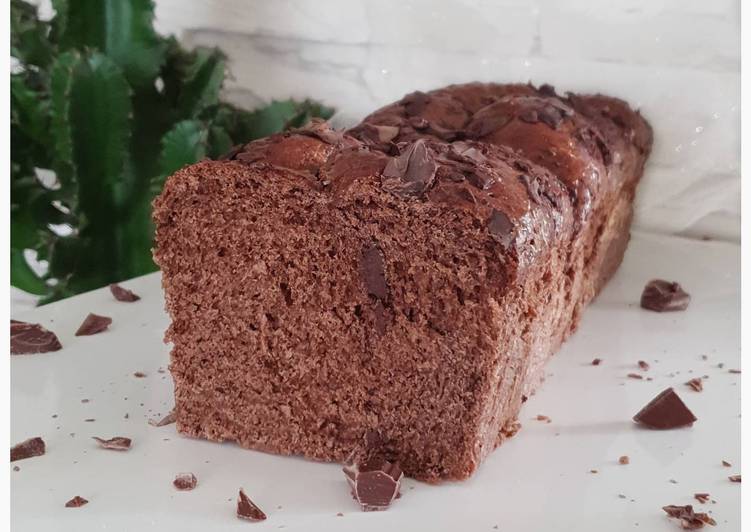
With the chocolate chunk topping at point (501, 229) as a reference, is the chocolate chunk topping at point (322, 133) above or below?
above

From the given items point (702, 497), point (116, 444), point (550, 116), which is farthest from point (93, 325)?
point (702, 497)

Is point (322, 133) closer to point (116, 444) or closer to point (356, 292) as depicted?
point (356, 292)

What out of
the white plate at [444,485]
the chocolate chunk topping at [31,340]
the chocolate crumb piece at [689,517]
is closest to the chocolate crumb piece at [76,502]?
the white plate at [444,485]

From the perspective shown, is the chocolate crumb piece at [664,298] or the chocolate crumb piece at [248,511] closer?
the chocolate crumb piece at [248,511]

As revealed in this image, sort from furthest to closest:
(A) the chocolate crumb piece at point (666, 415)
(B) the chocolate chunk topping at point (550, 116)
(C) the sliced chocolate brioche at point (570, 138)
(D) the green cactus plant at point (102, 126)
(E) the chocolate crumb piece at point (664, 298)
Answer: (D) the green cactus plant at point (102, 126) < (E) the chocolate crumb piece at point (664, 298) < (B) the chocolate chunk topping at point (550, 116) < (C) the sliced chocolate brioche at point (570, 138) < (A) the chocolate crumb piece at point (666, 415)

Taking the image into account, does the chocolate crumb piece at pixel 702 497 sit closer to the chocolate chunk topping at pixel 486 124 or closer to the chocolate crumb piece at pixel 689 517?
the chocolate crumb piece at pixel 689 517

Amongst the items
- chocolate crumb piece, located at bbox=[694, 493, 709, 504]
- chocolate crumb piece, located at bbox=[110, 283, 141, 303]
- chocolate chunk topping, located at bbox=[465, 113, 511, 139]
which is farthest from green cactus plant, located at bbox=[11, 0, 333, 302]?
chocolate crumb piece, located at bbox=[694, 493, 709, 504]
